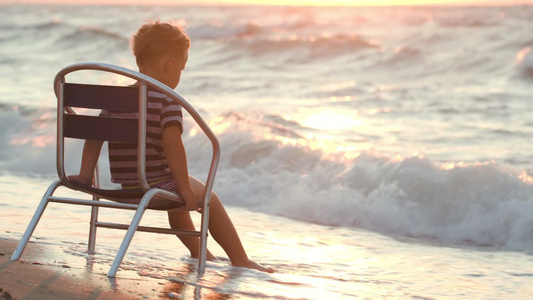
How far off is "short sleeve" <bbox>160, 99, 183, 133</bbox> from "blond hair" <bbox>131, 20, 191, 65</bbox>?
0.85 feet

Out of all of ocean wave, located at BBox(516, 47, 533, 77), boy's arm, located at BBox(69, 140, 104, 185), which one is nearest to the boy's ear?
boy's arm, located at BBox(69, 140, 104, 185)

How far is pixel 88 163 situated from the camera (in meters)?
3.56

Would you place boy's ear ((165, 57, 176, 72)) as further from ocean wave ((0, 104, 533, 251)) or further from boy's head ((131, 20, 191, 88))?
ocean wave ((0, 104, 533, 251))

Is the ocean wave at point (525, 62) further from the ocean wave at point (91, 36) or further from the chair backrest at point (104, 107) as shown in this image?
the chair backrest at point (104, 107)

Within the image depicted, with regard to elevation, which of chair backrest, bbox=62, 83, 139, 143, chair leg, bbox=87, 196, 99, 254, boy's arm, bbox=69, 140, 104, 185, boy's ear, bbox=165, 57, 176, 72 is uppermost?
boy's ear, bbox=165, 57, 176, 72

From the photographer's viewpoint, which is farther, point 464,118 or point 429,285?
point 464,118

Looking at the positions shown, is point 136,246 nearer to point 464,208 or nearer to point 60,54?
point 464,208

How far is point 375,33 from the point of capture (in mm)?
29266

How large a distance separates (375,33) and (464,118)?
703 inches

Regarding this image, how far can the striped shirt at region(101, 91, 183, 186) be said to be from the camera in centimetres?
337

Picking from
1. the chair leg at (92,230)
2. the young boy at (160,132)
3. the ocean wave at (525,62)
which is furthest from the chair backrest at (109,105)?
the ocean wave at (525,62)

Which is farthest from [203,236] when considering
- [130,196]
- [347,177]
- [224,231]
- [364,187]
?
[347,177]

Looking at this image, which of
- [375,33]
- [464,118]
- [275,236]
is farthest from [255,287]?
[375,33]

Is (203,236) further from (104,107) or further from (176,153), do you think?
(104,107)
